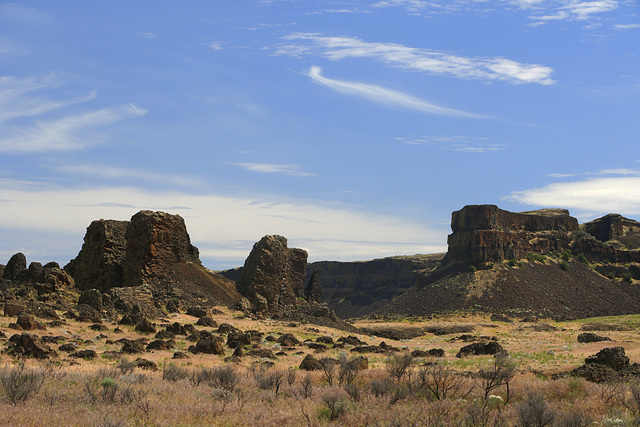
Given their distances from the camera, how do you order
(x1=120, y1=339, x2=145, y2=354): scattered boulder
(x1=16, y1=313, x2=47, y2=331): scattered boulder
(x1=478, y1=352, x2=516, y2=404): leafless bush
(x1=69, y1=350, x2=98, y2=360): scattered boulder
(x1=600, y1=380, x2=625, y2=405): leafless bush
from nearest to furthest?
1. (x1=600, y1=380, x2=625, y2=405): leafless bush
2. (x1=478, y1=352, x2=516, y2=404): leafless bush
3. (x1=69, y1=350, x2=98, y2=360): scattered boulder
4. (x1=120, y1=339, x2=145, y2=354): scattered boulder
5. (x1=16, y1=313, x2=47, y2=331): scattered boulder

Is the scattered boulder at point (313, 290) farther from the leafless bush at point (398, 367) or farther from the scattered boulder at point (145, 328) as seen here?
the leafless bush at point (398, 367)

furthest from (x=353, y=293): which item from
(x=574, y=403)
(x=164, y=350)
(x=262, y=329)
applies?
(x=574, y=403)

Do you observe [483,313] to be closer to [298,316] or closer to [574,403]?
[298,316]

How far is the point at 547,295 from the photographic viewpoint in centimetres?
11150

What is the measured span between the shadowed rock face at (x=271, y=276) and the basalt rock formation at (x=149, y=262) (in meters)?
2.39

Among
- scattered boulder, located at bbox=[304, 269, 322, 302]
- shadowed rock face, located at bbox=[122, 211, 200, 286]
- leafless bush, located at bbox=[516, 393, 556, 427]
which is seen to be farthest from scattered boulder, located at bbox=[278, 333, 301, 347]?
scattered boulder, located at bbox=[304, 269, 322, 302]

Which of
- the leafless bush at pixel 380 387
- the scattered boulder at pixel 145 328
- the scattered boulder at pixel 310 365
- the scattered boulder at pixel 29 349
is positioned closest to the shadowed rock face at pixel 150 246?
the scattered boulder at pixel 145 328

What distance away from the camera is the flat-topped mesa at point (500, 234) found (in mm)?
126000

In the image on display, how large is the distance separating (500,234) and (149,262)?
307ft

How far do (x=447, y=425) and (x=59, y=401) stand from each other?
362 inches

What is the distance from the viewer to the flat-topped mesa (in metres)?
126

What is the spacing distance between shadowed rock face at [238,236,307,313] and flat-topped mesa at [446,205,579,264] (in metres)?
71.5

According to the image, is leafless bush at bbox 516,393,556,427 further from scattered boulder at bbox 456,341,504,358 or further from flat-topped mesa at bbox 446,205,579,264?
flat-topped mesa at bbox 446,205,579,264

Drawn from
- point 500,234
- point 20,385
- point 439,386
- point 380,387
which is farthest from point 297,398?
point 500,234
